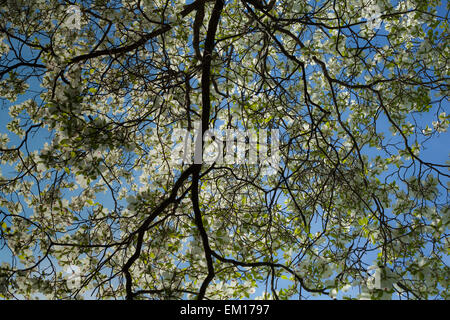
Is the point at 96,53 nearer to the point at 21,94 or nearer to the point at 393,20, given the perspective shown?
the point at 21,94

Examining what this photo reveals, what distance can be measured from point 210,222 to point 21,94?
9.56ft

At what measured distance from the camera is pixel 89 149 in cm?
279

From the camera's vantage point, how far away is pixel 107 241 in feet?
11.8

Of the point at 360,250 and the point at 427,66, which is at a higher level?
the point at 427,66

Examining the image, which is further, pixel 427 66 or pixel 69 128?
pixel 427 66

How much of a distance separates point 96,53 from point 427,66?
399cm

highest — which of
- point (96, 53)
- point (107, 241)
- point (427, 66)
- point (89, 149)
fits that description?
point (427, 66)

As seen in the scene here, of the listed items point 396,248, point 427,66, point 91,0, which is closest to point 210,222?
point 396,248

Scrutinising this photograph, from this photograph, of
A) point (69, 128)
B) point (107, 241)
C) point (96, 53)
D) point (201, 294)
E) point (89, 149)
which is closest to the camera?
point (69, 128)

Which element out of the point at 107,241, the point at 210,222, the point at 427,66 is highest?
the point at 427,66
